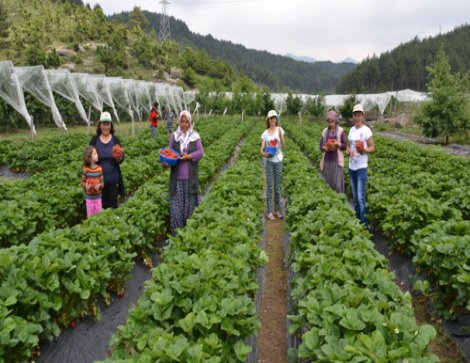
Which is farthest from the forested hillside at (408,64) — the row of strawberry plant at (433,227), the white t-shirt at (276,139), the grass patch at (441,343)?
the grass patch at (441,343)

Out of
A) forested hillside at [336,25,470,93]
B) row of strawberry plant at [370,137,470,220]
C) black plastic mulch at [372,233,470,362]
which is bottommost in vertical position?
black plastic mulch at [372,233,470,362]

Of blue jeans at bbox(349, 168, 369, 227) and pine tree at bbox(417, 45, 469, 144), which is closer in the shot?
blue jeans at bbox(349, 168, 369, 227)

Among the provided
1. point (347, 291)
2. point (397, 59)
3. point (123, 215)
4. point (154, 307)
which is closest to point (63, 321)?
point (154, 307)

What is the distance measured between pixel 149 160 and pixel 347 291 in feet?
31.7

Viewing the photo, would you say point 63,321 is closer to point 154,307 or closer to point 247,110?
point 154,307

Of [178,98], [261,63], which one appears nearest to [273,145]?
[178,98]

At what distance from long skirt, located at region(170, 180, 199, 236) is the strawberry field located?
33 cm

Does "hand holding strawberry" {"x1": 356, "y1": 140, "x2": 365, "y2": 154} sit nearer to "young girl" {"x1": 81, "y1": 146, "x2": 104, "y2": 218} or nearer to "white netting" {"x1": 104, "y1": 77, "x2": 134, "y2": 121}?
"young girl" {"x1": 81, "y1": 146, "x2": 104, "y2": 218}

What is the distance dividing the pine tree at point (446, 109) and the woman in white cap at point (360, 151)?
2036 cm

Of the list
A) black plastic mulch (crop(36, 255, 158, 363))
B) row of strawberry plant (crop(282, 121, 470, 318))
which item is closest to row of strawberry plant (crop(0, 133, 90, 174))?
black plastic mulch (crop(36, 255, 158, 363))

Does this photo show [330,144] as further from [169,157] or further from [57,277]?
[57,277]

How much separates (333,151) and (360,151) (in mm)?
863

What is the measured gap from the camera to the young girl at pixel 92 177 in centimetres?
596

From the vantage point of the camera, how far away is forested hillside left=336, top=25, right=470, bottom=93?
93250mm
